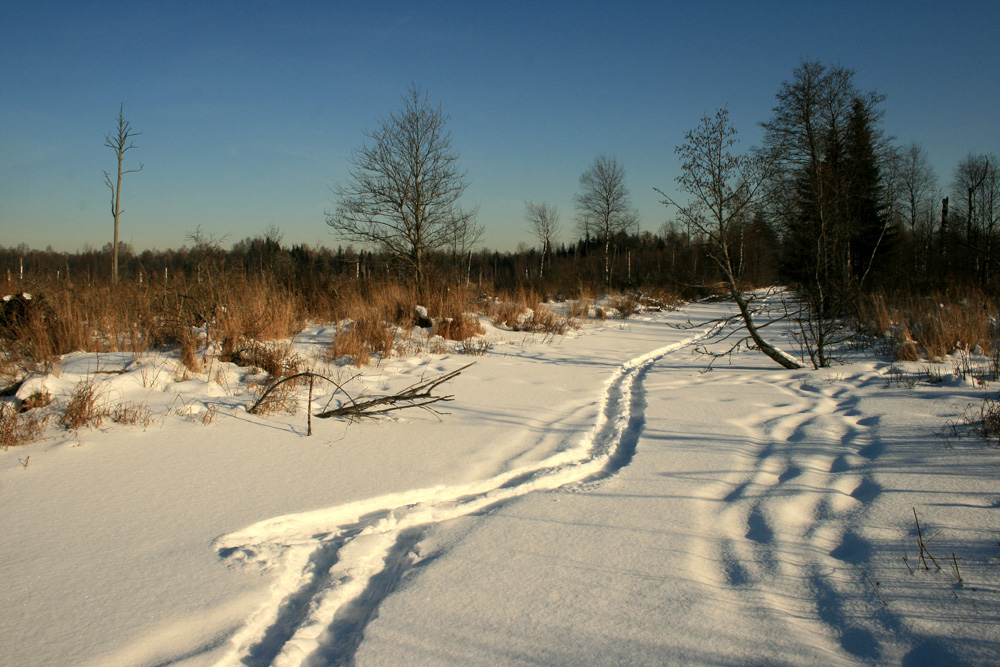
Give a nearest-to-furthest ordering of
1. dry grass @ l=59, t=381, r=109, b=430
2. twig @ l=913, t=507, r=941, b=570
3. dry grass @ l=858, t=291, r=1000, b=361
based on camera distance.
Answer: twig @ l=913, t=507, r=941, b=570, dry grass @ l=59, t=381, r=109, b=430, dry grass @ l=858, t=291, r=1000, b=361

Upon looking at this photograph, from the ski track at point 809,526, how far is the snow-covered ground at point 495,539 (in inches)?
0.5

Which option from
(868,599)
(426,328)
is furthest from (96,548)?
(426,328)

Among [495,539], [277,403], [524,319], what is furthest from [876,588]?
[524,319]

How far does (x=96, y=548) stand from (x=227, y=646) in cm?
96

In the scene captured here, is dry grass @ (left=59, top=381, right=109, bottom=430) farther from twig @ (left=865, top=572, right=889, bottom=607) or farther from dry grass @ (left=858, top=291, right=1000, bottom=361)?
dry grass @ (left=858, top=291, right=1000, bottom=361)

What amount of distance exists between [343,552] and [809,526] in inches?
79.3

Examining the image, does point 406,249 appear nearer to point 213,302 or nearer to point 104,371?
point 213,302

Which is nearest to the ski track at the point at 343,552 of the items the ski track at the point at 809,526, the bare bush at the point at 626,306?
the ski track at the point at 809,526

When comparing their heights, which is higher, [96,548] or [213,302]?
[213,302]

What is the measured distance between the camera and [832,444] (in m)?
3.44

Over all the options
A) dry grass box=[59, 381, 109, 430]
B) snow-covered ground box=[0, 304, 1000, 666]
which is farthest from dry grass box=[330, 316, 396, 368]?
dry grass box=[59, 381, 109, 430]

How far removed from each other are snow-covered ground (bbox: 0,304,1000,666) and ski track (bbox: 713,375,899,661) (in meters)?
0.01

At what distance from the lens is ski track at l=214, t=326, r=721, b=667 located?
160 cm

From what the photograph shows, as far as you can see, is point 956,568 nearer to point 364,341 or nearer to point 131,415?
point 131,415
